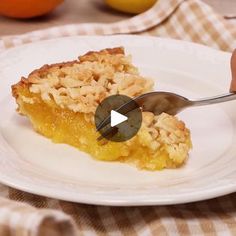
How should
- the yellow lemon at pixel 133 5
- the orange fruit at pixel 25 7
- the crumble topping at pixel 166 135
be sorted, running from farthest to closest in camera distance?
the yellow lemon at pixel 133 5 < the orange fruit at pixel 25 7 < the crumble topping at pixel 166 135

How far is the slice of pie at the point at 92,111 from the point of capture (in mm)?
1087

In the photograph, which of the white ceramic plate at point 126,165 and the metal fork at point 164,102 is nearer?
the white ceramic plate at point 126,165

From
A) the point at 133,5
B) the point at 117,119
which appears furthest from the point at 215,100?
the point at 133,5

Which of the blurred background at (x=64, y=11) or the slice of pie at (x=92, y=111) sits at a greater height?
the slice of pie at (x=92, y=111)

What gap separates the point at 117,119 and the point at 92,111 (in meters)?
0.05

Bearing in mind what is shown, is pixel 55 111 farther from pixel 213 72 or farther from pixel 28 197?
pixel 213 72

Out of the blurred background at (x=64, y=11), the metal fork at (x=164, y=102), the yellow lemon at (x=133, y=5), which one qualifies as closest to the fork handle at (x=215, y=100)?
the metal fork at (x=164, y=102)

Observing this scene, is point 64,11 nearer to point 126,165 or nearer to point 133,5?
point 133,5

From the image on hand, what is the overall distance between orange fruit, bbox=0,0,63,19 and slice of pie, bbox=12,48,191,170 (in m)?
0.64

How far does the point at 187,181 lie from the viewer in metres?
1.02

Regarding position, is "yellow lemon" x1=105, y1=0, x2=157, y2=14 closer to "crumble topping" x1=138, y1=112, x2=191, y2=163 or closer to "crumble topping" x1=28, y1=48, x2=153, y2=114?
"crumble topping" x1=28, y1=48, x2=153, y2=114

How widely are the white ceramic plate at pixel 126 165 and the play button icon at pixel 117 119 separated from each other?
6 centimetres

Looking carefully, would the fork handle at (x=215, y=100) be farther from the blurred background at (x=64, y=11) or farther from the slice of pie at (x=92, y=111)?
the blurred background at (x=64, y=11)

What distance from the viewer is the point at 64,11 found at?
6.99 feet
